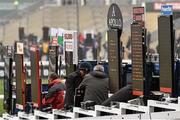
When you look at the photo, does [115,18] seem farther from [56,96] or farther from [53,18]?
[53,18]

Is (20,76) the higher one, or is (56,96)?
(20,76)

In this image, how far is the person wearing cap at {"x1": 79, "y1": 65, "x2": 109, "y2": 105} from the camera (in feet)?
38.2

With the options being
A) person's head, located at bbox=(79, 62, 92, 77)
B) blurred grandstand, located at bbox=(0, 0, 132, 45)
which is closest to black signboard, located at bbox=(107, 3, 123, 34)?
person's head, located at bbox=(79, 62, 92, 77)

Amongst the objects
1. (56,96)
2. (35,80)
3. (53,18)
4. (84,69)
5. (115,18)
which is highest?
(53,18)

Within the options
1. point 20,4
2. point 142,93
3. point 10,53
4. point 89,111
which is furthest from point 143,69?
point 20,4

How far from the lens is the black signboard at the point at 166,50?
9961 mm

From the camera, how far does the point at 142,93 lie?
34.4ft

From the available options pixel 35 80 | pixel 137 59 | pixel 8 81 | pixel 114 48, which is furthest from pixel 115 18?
pixel 8 81

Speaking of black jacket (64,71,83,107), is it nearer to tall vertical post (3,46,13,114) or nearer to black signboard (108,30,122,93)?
black signboard (108,30,122,93)

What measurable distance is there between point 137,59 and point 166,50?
0.65 meters

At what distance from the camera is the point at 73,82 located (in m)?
12.5

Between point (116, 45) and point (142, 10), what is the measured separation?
0.77 metres

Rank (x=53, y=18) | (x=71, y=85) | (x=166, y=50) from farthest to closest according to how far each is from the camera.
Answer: (x=53, y=18)
(x=71, y=85)
(x=166, y=50)

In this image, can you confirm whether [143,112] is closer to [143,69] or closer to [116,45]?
[143,69]
